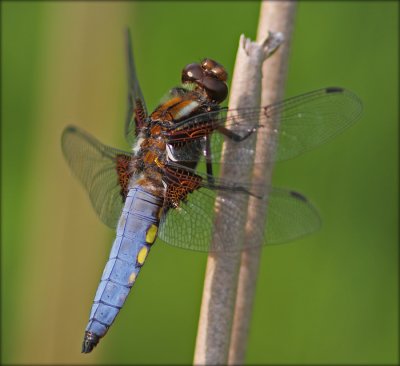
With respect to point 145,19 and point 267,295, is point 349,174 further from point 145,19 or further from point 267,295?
point 145,19

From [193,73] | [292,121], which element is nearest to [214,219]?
[292,121]

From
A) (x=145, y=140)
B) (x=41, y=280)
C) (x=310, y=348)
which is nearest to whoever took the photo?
(x=145, y=140)

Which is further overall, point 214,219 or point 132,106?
point 132,106

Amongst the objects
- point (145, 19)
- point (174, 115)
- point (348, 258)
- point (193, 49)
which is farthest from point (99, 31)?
point (348, 258)

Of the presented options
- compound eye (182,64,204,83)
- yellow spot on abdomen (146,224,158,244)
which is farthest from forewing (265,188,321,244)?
compound eye (182,64,204,83)

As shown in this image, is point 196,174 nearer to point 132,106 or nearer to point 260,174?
point 260,174
